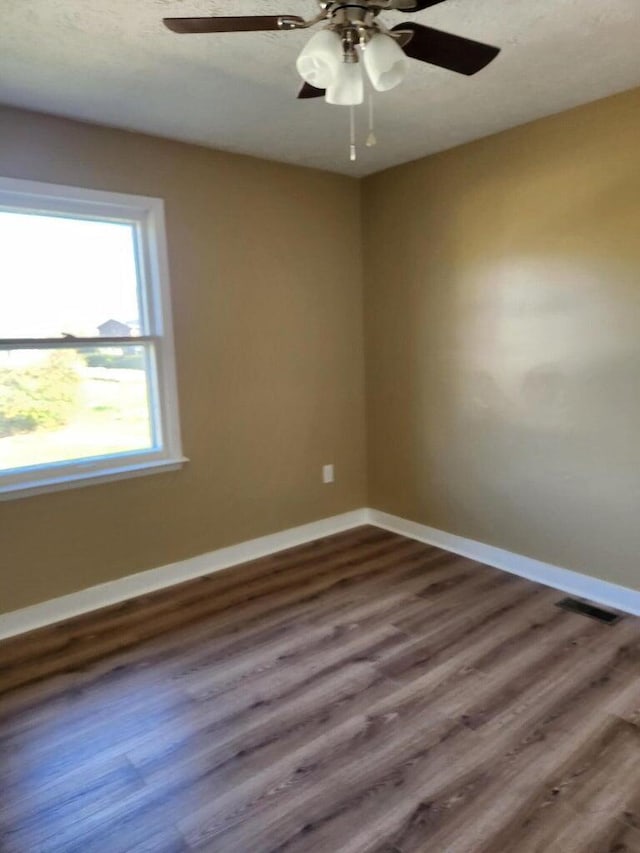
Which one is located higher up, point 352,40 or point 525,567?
point 352,40

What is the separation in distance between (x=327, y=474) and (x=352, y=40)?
2.77 metres

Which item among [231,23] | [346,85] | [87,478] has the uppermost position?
[231,23]

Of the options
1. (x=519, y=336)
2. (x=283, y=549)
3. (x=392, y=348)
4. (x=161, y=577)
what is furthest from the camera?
(x=392, y=348)

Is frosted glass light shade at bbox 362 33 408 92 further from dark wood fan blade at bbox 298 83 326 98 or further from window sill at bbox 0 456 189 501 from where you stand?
window sill at bbox 0 456 189 501

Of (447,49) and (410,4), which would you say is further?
(447,49)

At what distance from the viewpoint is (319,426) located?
3.79m

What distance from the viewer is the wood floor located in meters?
1.61

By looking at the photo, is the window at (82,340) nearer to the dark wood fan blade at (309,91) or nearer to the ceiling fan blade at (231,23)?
the dark wood fan blade at (309,91)

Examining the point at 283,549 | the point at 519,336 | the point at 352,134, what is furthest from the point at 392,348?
the point at 352,134

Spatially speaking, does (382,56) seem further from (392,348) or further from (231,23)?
(392,348)

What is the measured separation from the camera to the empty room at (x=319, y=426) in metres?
1.74

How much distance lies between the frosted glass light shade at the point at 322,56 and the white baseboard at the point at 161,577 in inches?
102

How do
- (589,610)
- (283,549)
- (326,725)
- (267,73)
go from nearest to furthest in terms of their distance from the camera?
(326,725), (267,73), (589,610), (283,549)

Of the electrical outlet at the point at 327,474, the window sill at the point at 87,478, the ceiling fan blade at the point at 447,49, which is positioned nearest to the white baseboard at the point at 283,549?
the electrical outlet at the point at 327,474
